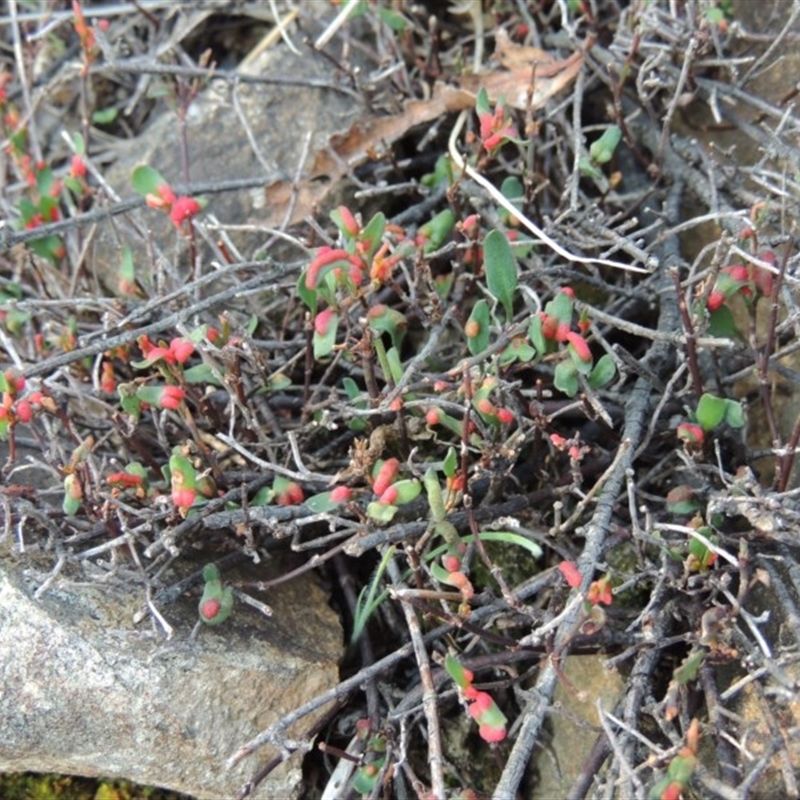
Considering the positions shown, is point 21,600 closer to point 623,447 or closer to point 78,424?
point 78,424

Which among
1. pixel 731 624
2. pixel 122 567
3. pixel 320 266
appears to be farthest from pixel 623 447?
pixel 122 567

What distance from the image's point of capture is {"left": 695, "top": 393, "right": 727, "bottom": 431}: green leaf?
1807mm

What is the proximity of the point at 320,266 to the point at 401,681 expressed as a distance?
0.80m

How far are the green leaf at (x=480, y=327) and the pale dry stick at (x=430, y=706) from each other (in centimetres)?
45

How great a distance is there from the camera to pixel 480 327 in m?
1.93

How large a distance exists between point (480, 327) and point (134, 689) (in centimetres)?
88

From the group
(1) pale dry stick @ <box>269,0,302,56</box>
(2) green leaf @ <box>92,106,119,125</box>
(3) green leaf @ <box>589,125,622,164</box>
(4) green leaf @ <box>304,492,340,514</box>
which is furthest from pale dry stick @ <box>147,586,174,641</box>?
(2) green leaf @ <box>92,106,119,125</box>

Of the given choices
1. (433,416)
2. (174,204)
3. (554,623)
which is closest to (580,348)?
(433,416)

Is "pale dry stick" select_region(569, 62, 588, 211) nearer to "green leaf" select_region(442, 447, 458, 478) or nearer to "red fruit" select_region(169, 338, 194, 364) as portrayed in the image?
"green leaf" select_region(442, 447, 458, 478)

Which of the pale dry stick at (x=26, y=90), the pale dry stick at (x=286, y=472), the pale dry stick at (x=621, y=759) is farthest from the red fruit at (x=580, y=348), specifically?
the pale dry stick at (x=26, y=90)

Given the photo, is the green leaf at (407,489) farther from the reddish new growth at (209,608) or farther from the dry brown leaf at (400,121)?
the dry brown leaf at (400,121)

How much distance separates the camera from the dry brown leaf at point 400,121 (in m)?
2.45

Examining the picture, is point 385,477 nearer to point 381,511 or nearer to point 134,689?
point 381,511

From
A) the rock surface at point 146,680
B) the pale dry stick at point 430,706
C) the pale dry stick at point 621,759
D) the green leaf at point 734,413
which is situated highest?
the green leaf at point 734,413
